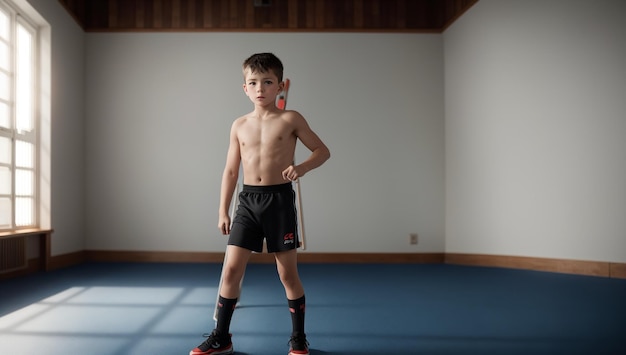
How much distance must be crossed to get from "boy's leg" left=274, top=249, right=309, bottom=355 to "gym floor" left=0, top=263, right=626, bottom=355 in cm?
11

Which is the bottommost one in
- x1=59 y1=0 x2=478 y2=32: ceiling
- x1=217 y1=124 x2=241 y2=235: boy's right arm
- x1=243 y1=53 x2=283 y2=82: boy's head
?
x1=217 y1=124 x2=241 y2=235: boy's right arm

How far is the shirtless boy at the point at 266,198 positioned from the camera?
1.86 meters

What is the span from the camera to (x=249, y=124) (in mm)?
Answer: 1927

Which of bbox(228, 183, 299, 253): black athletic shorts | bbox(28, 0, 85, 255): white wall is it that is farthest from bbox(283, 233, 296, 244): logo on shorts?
bbox(28, 0, 85, 255): white wall

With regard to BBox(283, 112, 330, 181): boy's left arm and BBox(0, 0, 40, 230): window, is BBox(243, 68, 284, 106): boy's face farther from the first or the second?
BBox(0, 0, 40, 230): window

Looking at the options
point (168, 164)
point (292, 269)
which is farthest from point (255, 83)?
point (168, 164)

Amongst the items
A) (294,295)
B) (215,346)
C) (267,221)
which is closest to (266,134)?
(267,221)

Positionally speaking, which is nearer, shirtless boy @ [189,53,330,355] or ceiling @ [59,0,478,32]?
shirtless boy @ [189,53,330,355]

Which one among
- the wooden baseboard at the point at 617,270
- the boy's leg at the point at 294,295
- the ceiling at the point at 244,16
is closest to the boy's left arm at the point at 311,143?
the boy's leg at the point at 294,295

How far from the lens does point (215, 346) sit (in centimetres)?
187

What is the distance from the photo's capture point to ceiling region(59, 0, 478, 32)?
523 cm

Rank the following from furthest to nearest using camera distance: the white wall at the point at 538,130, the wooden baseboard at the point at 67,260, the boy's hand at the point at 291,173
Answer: the wooden baseboard at the point at 67,260
the white wall at the point at 538,130
the boy's hand at the point at 291,173

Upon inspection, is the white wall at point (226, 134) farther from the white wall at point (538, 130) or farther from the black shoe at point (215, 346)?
the black shoe at point (215, 346)

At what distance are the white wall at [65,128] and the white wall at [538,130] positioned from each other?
13.2ft
